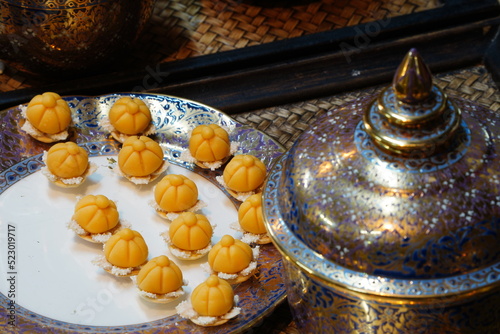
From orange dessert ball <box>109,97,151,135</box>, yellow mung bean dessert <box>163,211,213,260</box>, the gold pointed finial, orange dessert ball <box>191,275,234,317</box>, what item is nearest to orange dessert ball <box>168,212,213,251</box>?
yellow mung bean dessert <box>163,211,213,260</box>

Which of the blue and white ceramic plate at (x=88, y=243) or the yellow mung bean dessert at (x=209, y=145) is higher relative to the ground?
the yellow mung bean dessert at (x=209, y=145)

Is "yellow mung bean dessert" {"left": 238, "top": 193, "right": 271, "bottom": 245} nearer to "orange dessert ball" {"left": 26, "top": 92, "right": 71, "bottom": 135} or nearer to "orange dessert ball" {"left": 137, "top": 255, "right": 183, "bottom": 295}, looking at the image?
"orange dessert ball" {"left": 137, "top": 255, "right": 183, "bottom": 295}

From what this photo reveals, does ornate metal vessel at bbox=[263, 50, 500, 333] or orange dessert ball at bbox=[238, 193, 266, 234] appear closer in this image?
ornate metal vessel at bbox=[263, 50, 500, 333]

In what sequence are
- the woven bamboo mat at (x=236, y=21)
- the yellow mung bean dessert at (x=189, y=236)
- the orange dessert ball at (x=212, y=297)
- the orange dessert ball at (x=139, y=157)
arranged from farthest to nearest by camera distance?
the woven bamboo mat at (x=236, y=21) → the orange dessert ball at (x=139, y=157) → the yellow mung bean dessert at (x=189, y=236) → the orange dessert ball at (x=212, y=297)

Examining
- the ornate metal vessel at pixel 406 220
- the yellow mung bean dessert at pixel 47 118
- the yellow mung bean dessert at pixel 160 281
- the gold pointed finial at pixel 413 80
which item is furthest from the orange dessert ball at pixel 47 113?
the gold pointed finial at pixel 413 80

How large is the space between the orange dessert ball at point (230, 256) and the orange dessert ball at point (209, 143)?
0.66ft

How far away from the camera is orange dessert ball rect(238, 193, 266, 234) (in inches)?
45.2

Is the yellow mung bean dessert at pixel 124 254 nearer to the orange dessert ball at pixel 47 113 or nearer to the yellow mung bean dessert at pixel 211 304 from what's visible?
the yellow mung bean dessert at pixel 211 304

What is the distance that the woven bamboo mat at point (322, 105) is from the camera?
1.42 m

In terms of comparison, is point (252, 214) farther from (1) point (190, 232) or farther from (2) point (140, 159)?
(2) point (140, 159)

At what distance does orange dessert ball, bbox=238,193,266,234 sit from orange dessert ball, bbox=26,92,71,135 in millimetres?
359

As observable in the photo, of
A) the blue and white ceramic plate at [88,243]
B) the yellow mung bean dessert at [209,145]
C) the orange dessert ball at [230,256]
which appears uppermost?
the yellow mung bean dessert at [209,145]

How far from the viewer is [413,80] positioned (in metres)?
0.81

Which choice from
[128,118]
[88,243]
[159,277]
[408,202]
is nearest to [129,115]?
[128,118]
